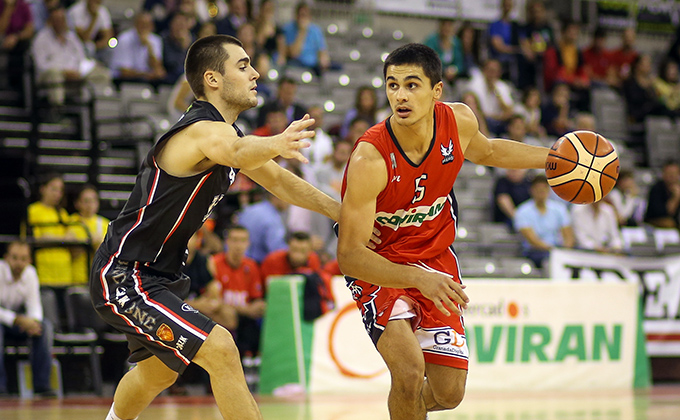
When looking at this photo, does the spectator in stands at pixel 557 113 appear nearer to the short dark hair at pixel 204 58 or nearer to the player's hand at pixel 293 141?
the short dark hair at pixel 204 58

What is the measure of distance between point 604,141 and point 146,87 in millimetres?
7890

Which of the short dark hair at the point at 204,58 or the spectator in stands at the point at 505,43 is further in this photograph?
the spectator in stands at the point at 505,43

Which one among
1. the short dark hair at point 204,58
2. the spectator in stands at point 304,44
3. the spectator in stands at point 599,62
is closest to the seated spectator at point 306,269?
the short dark hair at point 204,58

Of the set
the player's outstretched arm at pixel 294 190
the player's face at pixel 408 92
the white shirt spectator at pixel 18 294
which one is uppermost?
the player's face at pixel 408 92

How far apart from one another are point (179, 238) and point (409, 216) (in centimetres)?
119

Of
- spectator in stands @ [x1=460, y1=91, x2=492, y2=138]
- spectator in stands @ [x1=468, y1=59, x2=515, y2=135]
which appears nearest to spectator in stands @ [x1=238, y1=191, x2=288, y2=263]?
spectator in stands @ [x1=460, y1=91, x2=492, y2=138]

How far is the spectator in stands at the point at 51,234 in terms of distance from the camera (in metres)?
9.03

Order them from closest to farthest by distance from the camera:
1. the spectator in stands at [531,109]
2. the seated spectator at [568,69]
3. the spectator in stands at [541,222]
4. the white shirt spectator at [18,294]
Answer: the white shirt spectator at [18,294] < the spectator in stands at [541,222] < the spectator in stands at [531,109] < the seated spectator at [568,69]

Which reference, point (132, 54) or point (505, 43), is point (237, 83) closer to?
point (132, 54)

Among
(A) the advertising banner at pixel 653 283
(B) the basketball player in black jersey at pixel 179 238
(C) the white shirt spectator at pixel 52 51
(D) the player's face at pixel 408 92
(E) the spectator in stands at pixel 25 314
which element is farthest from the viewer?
(C) the white shirt spectator at pixel 52 51

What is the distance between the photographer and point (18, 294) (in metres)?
8.42

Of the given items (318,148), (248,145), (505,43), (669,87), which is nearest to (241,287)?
(318,148)

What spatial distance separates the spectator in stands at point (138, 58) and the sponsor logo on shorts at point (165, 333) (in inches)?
318

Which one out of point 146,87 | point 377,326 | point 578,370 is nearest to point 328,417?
point 377,326
